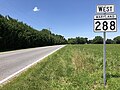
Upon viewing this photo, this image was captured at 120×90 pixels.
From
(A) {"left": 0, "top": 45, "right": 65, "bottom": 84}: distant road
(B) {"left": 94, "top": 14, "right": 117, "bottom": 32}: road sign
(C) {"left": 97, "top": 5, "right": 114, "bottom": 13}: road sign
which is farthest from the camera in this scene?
(A) {"left": 0, "top": 45, "right": 65, "bottom": 84}: distant road

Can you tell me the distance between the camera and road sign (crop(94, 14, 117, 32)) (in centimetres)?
870

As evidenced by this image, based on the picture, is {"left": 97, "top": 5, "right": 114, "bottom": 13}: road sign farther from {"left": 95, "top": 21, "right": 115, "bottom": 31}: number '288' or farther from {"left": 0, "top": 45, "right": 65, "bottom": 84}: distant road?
{"left": 0, "top": 45, "right": 65, "bottom": 84}: distant road

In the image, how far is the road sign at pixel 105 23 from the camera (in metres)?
8.70

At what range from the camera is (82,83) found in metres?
9.26

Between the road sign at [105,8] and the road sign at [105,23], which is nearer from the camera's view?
the road sign at [105,23]

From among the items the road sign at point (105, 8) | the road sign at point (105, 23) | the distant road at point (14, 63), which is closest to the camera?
the road sign at point (105, 23)

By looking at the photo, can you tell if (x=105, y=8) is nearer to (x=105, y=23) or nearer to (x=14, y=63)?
(x=105, y=23)

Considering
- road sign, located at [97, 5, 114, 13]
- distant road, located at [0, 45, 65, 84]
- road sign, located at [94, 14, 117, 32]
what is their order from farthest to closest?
distant road, located at [0, 45, 65, 84]
road sign, located at [97, 5, 114, 13]
road sign, located at [94, 14, 117, 32]

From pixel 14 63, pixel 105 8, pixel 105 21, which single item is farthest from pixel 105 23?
pixel 14 63

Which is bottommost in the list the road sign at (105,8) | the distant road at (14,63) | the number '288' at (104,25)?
the distant road at (14,63)

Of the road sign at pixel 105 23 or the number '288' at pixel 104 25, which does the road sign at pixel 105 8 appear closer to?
the road sign at pixel 105 23

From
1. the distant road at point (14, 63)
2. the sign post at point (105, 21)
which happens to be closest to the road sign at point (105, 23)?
the sign post at point (105, 21)

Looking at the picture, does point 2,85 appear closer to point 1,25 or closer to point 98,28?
point 98,28

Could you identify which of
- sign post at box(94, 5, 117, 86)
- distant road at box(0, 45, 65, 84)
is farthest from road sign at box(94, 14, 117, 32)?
distant road at box(0, 45, 65, 84)
